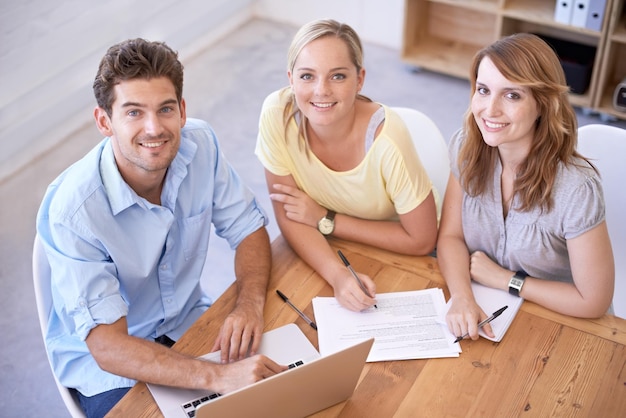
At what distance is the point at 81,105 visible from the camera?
387 centimetres

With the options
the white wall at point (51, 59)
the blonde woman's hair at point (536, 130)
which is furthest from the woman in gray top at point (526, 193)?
the white wall at point (51, 59)

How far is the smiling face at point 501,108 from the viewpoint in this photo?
1.69 m

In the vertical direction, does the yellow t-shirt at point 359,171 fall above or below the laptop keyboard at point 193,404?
above

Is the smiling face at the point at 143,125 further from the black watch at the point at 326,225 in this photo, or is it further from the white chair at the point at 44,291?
the black watch at the point at 326,225

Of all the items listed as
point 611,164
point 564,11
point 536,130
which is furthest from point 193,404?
point 564,11

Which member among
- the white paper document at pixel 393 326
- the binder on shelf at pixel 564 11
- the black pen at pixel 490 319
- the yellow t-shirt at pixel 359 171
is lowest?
the binder on shelf at pixel 564 11

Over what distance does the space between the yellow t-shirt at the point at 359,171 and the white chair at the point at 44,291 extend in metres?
0.63

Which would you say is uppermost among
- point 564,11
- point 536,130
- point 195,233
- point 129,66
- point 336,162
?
point 129,66

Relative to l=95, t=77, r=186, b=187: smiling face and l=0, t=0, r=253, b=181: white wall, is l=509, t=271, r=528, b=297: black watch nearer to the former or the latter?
l=95, t=77, r=186, b=187: smiling face

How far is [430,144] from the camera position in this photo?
2.26m

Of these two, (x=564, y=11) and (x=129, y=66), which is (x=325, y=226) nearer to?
(x=129, y=66)

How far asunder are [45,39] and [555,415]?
2885 millimetres

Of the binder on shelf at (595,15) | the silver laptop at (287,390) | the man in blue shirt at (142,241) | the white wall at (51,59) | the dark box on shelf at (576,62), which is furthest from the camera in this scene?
the dark box on shelf at (576,62)

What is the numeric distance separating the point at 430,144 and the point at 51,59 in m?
2.13
